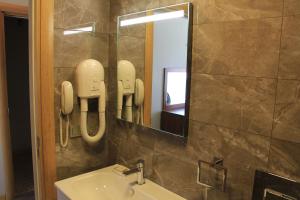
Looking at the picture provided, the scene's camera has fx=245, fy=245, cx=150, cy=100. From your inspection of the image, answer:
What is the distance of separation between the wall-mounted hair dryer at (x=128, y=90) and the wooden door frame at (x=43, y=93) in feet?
1.36

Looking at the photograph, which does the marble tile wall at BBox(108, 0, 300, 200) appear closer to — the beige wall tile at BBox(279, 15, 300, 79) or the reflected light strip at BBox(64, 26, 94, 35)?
the beige wall tile at BBox(279, 15, 300, 79)

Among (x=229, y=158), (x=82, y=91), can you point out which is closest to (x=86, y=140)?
(x=82, y=91)

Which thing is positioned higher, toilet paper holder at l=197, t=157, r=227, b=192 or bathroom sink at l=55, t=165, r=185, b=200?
toilet paper holder at l=197, t=157, r=227, b=192

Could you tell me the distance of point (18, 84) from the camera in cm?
355

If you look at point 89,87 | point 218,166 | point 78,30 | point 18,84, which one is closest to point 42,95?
point 89,87

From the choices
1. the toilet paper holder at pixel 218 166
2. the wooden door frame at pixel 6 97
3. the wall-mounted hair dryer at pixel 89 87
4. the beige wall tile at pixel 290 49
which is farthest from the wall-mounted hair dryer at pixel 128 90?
the wooden door frame at pixel 6 97

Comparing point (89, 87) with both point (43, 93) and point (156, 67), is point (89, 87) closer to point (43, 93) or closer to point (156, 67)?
point (43, 93)

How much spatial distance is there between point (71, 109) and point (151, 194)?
0.67 m

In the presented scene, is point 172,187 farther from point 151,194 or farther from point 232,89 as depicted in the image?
point 232,89

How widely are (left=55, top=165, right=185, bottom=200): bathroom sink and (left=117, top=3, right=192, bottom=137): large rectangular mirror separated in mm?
340

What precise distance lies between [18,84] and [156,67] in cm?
292

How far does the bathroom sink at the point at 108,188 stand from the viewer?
132cm

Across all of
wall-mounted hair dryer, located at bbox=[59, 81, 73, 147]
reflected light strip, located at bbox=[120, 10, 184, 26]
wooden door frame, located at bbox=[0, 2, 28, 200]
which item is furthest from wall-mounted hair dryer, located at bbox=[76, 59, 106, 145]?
wooden door frame, located at bbox=[0, 2, 28, 200]

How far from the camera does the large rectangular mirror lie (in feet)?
3.92
